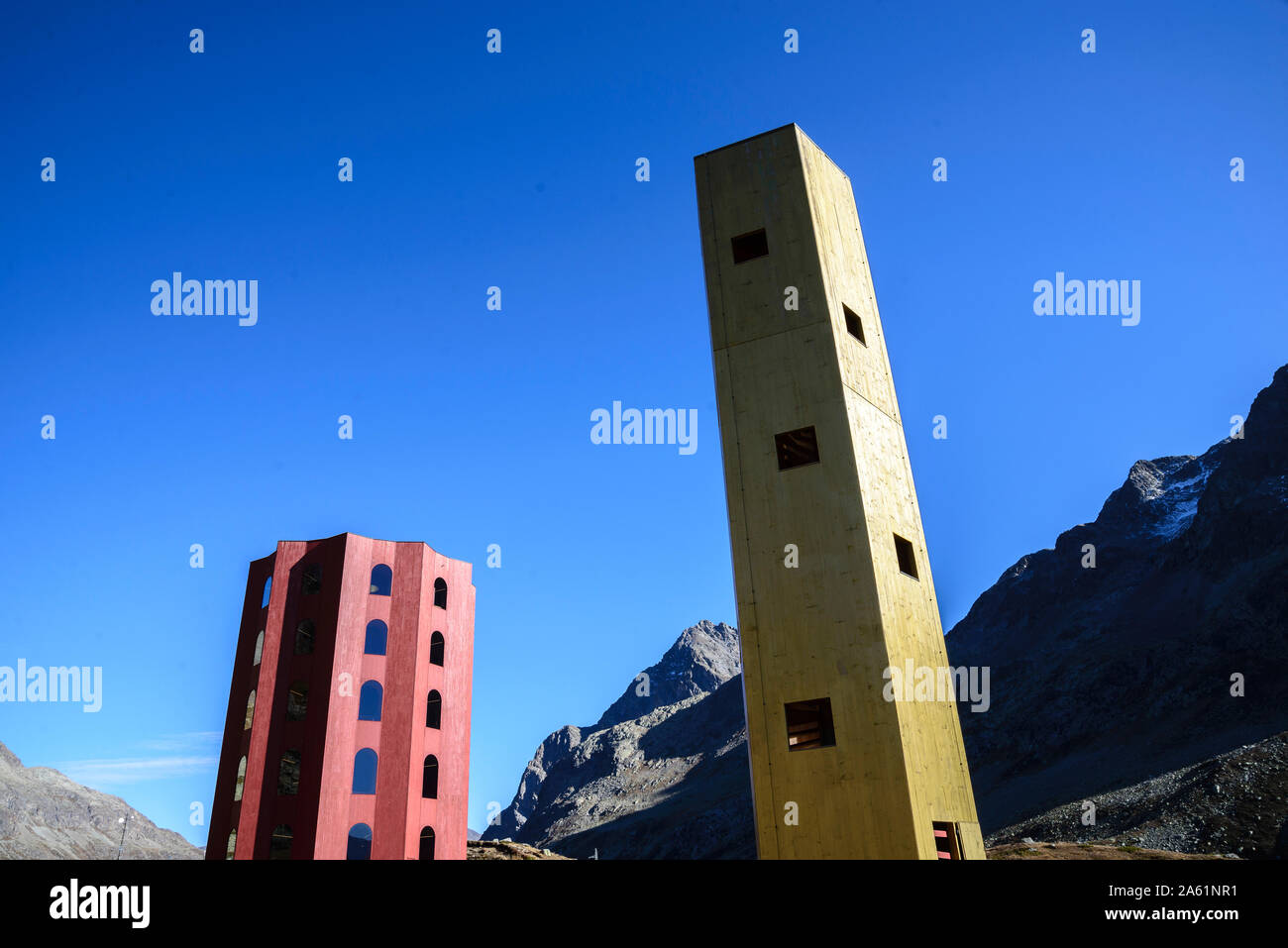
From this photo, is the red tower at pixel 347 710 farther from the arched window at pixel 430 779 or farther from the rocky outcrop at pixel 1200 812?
the rocky outcrop at pixel 1200 812

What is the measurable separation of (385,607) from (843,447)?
2394 centimetres

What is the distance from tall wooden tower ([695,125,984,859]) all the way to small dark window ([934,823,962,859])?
0.04 m

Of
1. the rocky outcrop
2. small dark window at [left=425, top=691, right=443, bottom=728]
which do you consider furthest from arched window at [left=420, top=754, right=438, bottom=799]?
the rocky outcrop

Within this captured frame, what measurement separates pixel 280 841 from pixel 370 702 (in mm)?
5871

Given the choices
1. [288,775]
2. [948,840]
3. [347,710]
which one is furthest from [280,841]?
[948,840]

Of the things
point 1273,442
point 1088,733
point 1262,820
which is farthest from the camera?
point 1273,442

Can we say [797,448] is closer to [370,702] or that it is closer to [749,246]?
[749,246]

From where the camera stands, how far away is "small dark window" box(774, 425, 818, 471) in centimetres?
2303

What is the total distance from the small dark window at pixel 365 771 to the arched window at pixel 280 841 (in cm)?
279

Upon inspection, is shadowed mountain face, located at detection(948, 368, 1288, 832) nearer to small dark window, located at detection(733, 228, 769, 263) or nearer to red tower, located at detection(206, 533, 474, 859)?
red tower, located at detection(206, 533, 474, 859)

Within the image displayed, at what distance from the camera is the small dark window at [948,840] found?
19.1m
